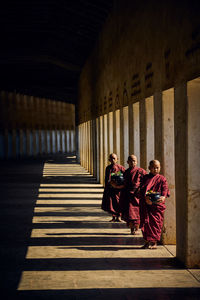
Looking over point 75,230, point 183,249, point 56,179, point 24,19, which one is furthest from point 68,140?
point 183,249

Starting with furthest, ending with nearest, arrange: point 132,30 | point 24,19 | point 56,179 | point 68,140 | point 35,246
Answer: point 68,140 → point 56,179 → point 24,19 → point 132,30 → point 35,246

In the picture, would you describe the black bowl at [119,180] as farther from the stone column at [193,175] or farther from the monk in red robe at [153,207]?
the stone column at [193,175]

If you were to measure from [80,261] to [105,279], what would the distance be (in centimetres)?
103

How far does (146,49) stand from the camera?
966 cm

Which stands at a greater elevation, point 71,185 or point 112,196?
point 112,196

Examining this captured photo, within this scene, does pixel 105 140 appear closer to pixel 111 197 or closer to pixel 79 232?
pixel 111 197

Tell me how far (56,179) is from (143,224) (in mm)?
13392

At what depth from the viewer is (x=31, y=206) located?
12.9 meters

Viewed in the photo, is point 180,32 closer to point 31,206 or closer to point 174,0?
point 174,0

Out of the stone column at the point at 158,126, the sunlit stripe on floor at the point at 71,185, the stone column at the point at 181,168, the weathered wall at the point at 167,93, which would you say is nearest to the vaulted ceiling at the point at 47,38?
the weathered wall at the point at 167,93

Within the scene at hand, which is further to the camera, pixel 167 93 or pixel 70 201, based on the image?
pixel 70 201

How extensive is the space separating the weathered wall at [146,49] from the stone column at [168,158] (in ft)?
1.20

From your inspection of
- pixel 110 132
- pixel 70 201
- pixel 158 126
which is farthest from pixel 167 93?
pixel 110 132

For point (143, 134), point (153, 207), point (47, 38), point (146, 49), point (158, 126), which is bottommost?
point (153, 207)
